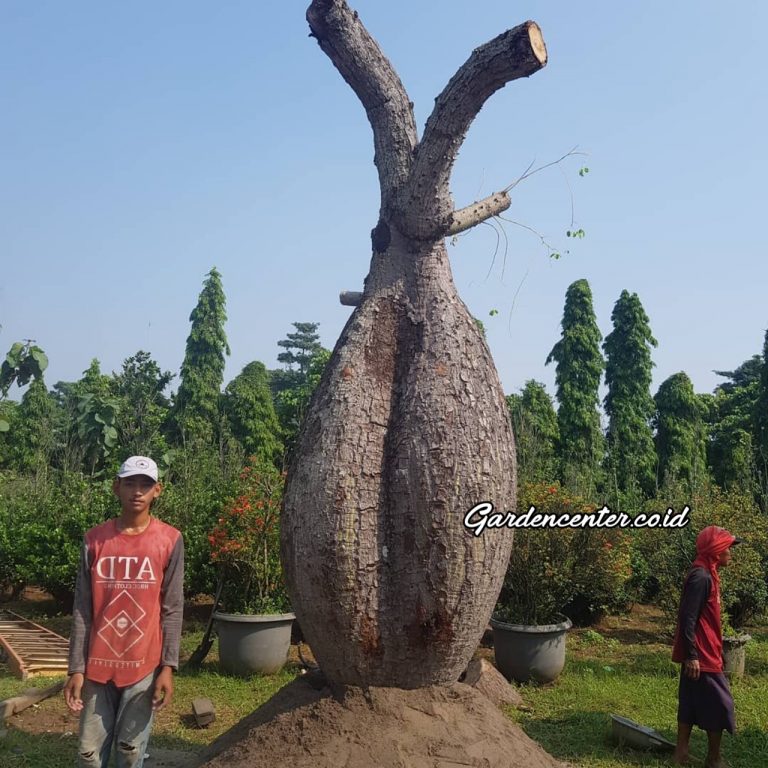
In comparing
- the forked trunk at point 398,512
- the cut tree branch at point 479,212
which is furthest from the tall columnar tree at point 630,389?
the forked trunk at point 398,512

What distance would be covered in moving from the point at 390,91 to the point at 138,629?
3.24 m

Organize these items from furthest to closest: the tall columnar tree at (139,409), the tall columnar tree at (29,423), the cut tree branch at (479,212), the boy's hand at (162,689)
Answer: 1. the tall columnar tree at (29,423)
2. the tall columnar tree at (139,409)
3. the cut tree branch at (479,212)
4. the boy's hand at (162,689)

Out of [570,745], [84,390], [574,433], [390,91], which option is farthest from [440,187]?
[84,390]

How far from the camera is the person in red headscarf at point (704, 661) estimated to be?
4.57 m

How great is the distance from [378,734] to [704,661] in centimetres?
233

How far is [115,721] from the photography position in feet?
10.4

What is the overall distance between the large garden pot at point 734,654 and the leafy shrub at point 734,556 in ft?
3.42

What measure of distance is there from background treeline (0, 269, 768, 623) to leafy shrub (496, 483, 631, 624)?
0.02m

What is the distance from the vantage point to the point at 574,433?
18984 millimetres

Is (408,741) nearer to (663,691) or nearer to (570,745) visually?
(570,745)

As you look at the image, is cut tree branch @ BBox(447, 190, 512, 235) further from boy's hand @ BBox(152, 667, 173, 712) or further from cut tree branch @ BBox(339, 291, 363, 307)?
boy's hand @ BBox(152, 667, 173, 712)

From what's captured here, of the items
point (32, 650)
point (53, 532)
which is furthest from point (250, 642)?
point (53, 532)

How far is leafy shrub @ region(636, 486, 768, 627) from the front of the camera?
7.93 metres

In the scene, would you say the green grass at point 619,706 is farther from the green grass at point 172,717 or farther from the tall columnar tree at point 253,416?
the tall columnar tree at point 253,416
